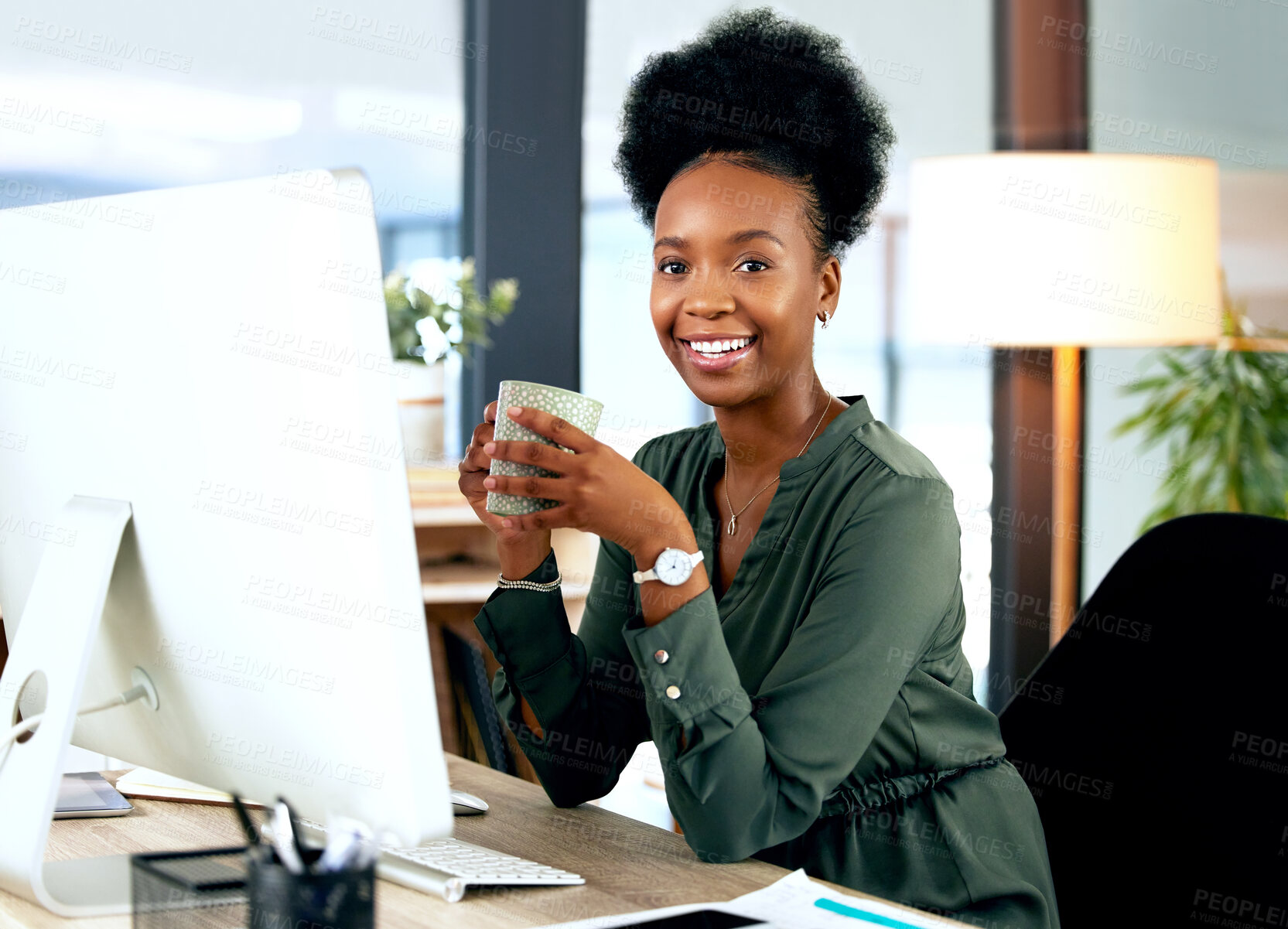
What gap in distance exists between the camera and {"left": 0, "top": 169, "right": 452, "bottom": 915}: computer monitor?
0.67m

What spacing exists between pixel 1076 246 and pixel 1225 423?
1.10 m

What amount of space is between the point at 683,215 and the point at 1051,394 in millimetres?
1320

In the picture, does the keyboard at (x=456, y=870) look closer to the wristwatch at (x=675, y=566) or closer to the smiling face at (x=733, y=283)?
the wristwatch at (x=675, y=566)

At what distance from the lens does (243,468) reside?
0.72 meters

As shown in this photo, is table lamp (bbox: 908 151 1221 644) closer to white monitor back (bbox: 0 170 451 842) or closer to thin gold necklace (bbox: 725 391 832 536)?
thin gold necklace (bbox: 725 391 832 536)

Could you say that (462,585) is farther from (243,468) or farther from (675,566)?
(243,468)

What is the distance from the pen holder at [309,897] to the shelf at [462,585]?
1.56 meters

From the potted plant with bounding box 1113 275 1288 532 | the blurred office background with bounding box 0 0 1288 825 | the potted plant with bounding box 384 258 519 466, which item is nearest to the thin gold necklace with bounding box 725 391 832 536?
the blurred office background with bounding box 0 0 1288 825

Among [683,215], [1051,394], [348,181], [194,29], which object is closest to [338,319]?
[348,181]

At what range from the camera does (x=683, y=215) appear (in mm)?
1243

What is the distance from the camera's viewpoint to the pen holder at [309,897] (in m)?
0.59

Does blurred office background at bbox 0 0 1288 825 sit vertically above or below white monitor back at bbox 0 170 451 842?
above

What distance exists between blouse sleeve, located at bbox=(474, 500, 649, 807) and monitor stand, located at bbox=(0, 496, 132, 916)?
0.42 metres

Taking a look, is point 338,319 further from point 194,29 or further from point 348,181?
point 194,29
